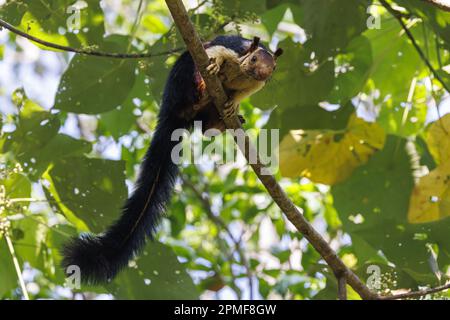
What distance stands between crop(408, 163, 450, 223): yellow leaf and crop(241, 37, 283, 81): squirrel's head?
1197 mm

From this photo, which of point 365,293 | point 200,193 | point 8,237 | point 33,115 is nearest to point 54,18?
point 33,115

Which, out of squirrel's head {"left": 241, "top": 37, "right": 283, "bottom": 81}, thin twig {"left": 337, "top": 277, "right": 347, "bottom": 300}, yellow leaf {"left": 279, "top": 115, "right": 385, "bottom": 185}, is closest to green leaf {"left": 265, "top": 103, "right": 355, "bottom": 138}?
yellow leaf {"left": 279, "top": 115, "right": 385, "bottom": 185}

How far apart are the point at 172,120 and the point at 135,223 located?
68cm

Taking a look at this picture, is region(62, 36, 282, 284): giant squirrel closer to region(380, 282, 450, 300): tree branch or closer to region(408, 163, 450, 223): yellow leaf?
region(408, 163, 450, 223): yellow leaf

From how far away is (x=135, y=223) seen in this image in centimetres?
448

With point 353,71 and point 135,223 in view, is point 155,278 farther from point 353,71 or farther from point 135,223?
point 353,71

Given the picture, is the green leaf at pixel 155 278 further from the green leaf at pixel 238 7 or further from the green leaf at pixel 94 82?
the green leaf at pixel 238 7

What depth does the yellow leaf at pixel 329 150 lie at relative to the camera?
5293mm

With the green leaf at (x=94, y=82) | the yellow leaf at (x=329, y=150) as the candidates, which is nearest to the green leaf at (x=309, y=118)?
the yellow leaf at (x=329, y=150)

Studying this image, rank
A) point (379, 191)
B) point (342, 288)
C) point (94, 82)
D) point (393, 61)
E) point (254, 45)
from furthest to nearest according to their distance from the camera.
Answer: point (393, 61)
point (379, 191)
point (94, 82)
point (254, 45)
point (342, 288)

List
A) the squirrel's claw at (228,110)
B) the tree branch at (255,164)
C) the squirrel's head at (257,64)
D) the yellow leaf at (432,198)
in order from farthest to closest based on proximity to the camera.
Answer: the yellow leaf at (432,198) < the squirrel's head at (257,64) < the squirrel's claw at (228,110) < the tree branch at (255,164)

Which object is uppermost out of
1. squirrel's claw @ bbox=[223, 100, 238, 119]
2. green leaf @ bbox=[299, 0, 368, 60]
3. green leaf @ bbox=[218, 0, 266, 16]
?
green leaf @ bbox=[299, 0, 368, 60]

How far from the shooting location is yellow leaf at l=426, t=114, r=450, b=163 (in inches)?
188

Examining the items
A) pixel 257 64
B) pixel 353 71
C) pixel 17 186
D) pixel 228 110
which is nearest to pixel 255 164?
pixel 228 110
